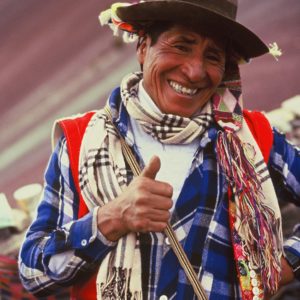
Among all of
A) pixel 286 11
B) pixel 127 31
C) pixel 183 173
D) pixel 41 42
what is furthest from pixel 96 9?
pixel 183 173

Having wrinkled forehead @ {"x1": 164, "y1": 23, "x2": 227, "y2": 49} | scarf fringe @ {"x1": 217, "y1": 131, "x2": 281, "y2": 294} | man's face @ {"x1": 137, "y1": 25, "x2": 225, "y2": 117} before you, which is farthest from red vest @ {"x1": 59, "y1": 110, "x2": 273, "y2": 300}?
wrinkled forehead @ {"x1": 164, "y1": 23, "x2": 227, "y2": 49}

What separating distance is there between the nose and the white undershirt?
16 centimetres

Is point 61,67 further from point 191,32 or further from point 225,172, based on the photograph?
point 225,172

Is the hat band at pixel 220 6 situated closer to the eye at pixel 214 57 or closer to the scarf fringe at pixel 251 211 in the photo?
the eye at pixel 214 57

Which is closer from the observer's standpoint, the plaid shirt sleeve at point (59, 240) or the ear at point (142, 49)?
the plaid shirt sleeve at point (59, 240)

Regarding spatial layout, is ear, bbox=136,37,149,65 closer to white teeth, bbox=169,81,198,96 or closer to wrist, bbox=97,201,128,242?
white teeth, bbox=169,81,198,96

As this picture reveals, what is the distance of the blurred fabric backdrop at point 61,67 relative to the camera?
3.05 m

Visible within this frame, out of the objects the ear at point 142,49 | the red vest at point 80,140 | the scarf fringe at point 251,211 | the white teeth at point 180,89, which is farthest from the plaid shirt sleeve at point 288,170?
the ear at point 142,49

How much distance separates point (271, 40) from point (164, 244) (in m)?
1.31

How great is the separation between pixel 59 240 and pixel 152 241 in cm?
30

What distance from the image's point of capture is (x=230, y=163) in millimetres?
2305

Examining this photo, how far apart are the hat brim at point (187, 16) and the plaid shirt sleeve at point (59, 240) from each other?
0.49 m

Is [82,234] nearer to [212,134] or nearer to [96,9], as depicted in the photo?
[212,134]

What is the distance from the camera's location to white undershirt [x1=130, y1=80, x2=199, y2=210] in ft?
7.63
